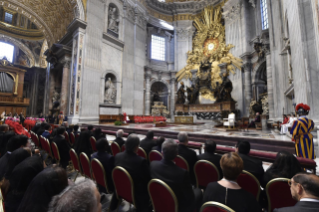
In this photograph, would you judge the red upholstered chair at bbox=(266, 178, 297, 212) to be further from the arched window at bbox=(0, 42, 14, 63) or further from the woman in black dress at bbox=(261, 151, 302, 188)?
the arched window at bbox=(0, 42, 14, 63)

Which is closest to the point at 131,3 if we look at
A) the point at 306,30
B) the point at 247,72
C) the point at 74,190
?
the point at 247,72

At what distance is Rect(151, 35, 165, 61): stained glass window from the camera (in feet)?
60.8

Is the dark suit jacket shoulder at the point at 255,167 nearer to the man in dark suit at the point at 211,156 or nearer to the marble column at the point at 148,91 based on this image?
the man in dark suit at the point at 211,156

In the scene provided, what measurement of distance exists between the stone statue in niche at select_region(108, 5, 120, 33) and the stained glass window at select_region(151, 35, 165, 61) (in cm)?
542

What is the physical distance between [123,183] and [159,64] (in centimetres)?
1761

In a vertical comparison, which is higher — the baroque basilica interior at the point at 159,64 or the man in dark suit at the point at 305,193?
the baroque basilica interior at the point at 159,64

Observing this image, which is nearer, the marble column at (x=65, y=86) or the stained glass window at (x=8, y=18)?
the marble column at (x=65, y=86)

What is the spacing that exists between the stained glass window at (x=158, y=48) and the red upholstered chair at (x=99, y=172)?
17.5m

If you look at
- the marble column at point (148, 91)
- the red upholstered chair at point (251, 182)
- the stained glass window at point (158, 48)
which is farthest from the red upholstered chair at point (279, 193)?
the stained glass window at point (158, 48)

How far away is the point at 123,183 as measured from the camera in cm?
178

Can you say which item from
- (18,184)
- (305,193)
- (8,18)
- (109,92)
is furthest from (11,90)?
(305,193)

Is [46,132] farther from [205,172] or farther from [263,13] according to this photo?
[263,13]

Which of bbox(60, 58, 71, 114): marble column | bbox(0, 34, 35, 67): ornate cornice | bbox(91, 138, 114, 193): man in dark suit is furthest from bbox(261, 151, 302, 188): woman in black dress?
bbox(0, 34, 35, 67): ornate cornice

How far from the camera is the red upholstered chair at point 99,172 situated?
2002mm
